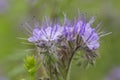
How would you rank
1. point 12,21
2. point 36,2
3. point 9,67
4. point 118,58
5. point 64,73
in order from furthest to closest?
point 12,21 < point 118,58 < point 9,67 < point 36,2 < point 64,73

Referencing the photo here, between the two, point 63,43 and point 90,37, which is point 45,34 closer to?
point 63,43

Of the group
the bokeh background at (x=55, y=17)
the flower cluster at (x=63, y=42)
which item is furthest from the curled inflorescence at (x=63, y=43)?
the bokeh background at (x=55, y=17)

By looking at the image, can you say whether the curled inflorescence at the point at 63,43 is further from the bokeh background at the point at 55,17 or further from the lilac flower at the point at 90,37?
the bokeh background at the point at 55,17

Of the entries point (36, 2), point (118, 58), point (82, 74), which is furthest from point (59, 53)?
point (118, 58)

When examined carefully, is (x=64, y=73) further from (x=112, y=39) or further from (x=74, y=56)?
(x=112, y=39)

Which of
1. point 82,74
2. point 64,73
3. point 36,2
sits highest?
point 36,2

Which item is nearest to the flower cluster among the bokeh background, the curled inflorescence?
the curled inflorescence
